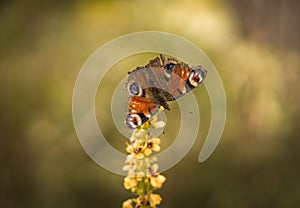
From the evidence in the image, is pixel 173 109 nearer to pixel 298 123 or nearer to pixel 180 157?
pixel 180 157

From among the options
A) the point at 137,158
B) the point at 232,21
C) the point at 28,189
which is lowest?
the point at 137,158

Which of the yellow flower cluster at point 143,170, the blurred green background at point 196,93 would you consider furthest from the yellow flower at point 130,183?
the blurred green background at point 196,93

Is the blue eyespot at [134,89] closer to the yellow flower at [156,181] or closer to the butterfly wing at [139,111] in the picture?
the butterfly wing at [139,111]

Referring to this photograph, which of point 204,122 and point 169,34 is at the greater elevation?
point 169,34

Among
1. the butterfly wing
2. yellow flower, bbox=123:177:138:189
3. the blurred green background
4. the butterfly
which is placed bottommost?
yellow flower, bbox=123:177:138:189

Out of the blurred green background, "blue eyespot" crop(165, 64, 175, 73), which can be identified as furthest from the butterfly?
the blurred green background

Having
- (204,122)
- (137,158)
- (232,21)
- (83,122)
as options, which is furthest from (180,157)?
(137,158)

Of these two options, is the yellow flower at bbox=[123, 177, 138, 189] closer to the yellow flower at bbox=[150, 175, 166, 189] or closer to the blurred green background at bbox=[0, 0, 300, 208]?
the yellow flower at bbox=[150, 175, 166, 189]
